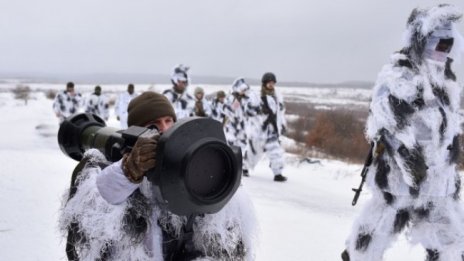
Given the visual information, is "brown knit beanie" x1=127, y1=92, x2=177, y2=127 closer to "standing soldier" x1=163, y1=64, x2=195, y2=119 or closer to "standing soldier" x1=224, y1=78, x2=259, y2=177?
"standing soldier" x1=224, y1=78, x2=259, y2=177

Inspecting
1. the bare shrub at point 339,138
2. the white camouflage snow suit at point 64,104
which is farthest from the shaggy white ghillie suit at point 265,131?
the bare shrub at point 339,138

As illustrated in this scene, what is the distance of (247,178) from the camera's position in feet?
24.6

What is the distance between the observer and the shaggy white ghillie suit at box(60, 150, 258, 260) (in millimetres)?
1603

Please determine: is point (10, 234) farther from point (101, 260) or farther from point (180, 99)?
point (180, 99)

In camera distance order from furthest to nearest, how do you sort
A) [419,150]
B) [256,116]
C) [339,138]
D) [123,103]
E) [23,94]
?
[23,94] < [339,138] < [123,103] < [256,116] < [419,150]

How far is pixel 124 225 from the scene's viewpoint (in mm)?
1605

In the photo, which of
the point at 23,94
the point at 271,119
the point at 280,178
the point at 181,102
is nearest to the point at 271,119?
the point at 271,119

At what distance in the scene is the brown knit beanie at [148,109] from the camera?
71.4 inches

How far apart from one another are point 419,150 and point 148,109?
1.90m

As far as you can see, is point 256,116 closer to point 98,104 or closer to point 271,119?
point 271,119

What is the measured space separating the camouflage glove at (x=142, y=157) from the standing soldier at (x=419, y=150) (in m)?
1.98

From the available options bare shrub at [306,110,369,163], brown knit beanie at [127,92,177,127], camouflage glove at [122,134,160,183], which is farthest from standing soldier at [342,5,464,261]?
bare shrub at [306,110,369,163]

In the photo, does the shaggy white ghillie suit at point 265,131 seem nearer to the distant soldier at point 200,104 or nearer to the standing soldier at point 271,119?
the standing soldier at point 271,119

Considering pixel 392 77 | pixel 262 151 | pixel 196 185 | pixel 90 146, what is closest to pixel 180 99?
pixel 262 151
